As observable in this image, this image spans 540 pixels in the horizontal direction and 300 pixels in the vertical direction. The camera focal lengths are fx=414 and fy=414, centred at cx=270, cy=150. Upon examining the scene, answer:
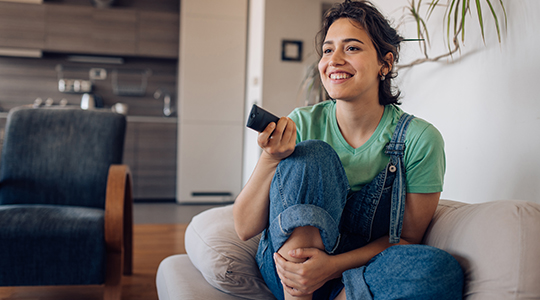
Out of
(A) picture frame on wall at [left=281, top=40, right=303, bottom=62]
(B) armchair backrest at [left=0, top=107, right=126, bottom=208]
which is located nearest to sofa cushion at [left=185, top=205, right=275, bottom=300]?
(B) armchair backrest at [left=0, top=107, right=126, bottom=208]

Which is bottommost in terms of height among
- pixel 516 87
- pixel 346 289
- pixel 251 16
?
pixel 346 289

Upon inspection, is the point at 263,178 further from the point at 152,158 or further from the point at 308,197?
the point at 152,158

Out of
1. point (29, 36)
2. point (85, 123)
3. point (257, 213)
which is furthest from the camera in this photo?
point (29, 36)

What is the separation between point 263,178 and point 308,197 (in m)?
0.16

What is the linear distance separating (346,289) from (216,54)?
145 inches

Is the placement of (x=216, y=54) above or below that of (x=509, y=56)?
above

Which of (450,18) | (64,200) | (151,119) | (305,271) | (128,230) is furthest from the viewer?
(151,119)

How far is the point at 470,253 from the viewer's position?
0.93 m

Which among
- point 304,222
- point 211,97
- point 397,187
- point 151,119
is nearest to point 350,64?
point 397,187

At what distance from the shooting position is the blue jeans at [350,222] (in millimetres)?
878

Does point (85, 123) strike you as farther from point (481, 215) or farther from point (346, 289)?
point (481, 215)

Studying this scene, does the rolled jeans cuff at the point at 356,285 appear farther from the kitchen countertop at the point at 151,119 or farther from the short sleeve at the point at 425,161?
the kitchen countertop at the point at 151,119

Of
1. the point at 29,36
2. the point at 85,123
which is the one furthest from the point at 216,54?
the point at 85,123

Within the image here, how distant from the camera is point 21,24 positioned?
4102mm
